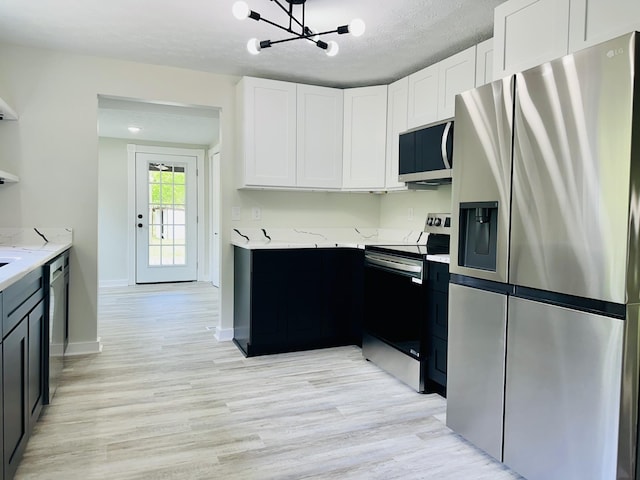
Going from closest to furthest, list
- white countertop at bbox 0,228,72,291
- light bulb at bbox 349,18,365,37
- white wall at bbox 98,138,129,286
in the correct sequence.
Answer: light bulb at bbox 349,18,365,37, white countertop at bbox 0,228,72,291, white wall at bbox 98,138,129,286

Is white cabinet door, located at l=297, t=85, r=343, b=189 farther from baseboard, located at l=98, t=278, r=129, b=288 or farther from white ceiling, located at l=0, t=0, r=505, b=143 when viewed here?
baseboard, located at l=98, t=278, r=129, b=288

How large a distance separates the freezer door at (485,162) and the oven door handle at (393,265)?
62 centimetres

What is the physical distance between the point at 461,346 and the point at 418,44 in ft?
6.91

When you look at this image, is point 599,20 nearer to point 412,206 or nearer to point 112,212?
point 412,206

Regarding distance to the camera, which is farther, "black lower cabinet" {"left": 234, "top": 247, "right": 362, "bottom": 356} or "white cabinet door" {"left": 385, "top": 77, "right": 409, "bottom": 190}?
"white cabinet door" {"left": 385, "top": 77, "right": 409, "bottom": 190}

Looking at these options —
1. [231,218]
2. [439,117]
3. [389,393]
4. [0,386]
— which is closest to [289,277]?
[231,218]

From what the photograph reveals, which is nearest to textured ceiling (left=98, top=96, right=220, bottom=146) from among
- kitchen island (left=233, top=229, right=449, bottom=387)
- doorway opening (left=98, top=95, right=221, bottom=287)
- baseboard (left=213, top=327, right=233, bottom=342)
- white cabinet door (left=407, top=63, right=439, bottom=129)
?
doorway opening (left=98, top=95, right=221, bottom=287)

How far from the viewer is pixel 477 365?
2.13 metres

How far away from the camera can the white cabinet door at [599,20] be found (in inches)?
66.9

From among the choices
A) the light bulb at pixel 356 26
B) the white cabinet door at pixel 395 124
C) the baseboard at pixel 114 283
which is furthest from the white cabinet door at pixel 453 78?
the baseboard at pixel 114 283

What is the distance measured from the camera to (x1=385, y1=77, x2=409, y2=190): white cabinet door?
3.66 meters

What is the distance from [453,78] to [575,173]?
5.59ft

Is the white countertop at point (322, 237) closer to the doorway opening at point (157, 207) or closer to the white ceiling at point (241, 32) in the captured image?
the white ceiling at point (241, 32)

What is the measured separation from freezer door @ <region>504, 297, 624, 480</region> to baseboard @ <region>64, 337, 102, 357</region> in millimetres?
3068
